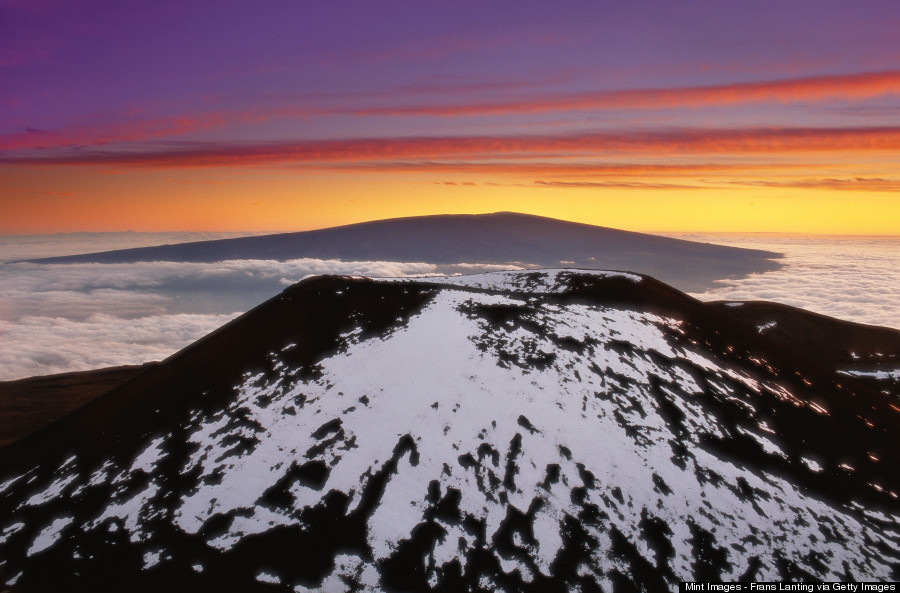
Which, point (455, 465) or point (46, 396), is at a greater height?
point (455, 465)

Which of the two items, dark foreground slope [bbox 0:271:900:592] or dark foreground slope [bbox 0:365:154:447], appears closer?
dark foreground slope [bbox 0:271:900:592]

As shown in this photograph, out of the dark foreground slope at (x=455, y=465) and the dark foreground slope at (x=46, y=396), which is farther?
the dark foreground slope at (x=46, y=396)

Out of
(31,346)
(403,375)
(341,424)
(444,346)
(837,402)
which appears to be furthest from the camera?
(31,346)

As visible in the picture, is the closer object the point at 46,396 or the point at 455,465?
the point at 455,465

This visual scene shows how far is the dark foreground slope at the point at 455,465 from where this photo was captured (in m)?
19.1

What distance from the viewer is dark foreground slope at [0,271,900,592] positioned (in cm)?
1912

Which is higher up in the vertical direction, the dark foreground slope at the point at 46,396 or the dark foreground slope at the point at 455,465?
the dark foreground slope at the point at 455,465

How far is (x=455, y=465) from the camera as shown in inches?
889

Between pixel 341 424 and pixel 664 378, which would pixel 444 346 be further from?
pixel 664 378

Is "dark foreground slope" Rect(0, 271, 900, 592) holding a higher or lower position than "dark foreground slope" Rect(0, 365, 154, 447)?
higher

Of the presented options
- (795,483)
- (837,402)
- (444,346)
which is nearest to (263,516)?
(444,346)

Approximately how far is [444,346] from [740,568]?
17039mm

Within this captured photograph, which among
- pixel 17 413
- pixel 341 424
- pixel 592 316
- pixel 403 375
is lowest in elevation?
pixel 17 413

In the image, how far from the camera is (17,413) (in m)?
53.3
